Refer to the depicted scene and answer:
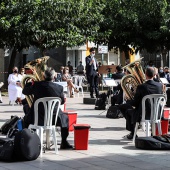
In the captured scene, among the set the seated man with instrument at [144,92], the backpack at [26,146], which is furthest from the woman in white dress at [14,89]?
the backpack at [26,146]

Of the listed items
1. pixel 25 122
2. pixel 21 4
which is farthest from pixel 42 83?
pixel 21 4

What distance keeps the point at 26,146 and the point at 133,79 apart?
408 centimetres

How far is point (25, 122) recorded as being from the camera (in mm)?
11484

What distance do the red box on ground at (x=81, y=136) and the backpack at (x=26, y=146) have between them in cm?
123

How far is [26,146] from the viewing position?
33.9 feet

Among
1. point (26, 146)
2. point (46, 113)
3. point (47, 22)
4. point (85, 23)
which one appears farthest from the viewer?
point (85, 23)

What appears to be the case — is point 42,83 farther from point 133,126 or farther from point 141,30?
point 141,30

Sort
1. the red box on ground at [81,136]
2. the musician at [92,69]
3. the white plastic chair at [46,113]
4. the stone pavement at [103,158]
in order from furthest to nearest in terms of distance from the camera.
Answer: the musician at [92,69], the red box on ground at [81,136], the white plastic chair at [46,113], the stone pavement at [103,158]

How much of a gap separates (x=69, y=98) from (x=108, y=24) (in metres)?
9.34

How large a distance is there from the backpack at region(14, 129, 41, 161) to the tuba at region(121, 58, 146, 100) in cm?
374

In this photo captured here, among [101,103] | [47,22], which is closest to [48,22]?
[47,22]

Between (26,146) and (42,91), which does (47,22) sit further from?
(26,146)

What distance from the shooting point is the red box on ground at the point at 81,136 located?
11.6m

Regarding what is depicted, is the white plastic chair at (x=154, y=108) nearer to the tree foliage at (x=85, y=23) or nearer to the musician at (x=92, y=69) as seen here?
the musician at (x=92, y=69)
